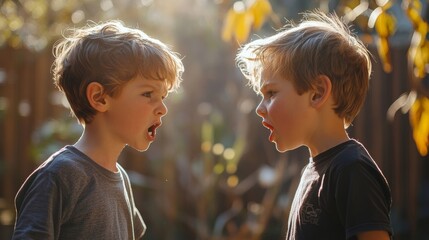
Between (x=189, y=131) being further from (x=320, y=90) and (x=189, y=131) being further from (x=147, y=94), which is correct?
(x=320, y=90)

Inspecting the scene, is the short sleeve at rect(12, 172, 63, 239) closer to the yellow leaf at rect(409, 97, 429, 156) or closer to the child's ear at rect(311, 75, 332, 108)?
the child's ear at rect(311, 75, 332, 108)

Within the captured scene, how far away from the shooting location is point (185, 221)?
229 inches

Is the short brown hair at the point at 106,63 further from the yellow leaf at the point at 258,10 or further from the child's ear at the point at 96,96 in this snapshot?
the yellow leaf at the point at 258,10

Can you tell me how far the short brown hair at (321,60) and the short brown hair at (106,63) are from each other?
31 centimetres

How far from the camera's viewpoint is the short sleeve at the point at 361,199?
2.08 m

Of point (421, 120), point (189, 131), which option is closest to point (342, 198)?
point (421, 120)

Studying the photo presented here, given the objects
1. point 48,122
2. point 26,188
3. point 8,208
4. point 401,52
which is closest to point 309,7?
point 401,52

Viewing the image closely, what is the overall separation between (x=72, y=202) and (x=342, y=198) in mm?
791

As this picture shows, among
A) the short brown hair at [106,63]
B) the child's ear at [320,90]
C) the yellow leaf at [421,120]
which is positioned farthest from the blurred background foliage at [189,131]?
the child's ear at [320,90]

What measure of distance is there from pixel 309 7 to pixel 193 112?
4.91ft

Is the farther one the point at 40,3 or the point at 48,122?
the point at 48,122

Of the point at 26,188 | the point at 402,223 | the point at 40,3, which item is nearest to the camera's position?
the point at 26,188

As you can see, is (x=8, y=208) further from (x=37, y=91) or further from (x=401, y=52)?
(x=401, y=52)

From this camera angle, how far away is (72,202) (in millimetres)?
2287
